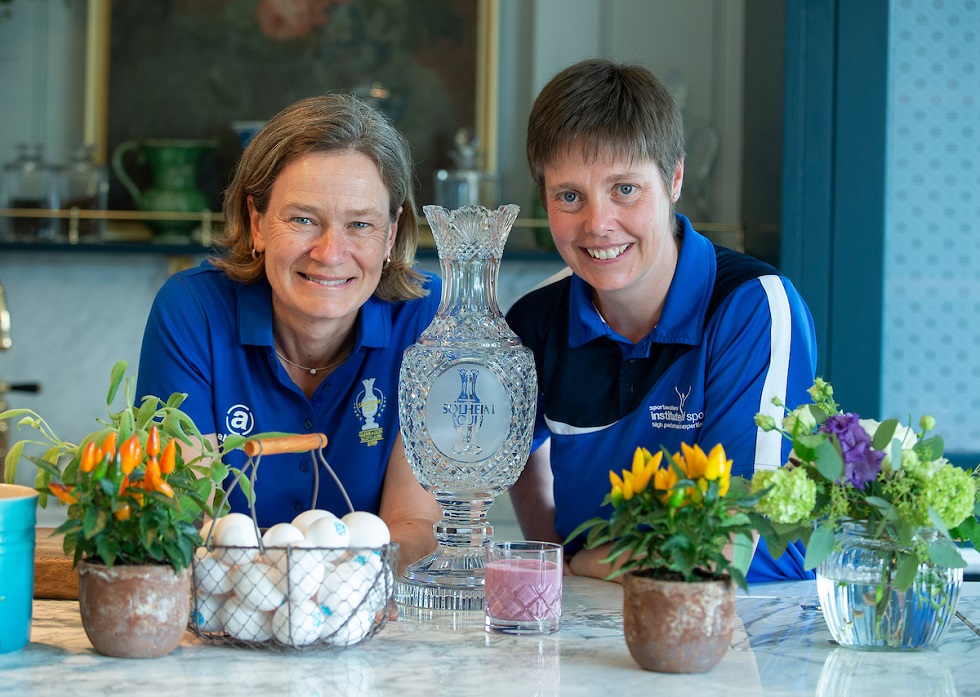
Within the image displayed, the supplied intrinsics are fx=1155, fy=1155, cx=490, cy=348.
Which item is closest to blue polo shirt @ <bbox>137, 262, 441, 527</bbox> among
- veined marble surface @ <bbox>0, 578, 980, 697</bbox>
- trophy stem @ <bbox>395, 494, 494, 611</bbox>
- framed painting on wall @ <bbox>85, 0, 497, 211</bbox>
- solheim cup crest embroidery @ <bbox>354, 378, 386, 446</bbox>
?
solheim cup crest embroidery @ <bbox>354, 378, 386, 446</bbox>

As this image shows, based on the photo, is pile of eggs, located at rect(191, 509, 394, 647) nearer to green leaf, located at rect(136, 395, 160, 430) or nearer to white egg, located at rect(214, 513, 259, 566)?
white egg, located at rect(214, 513, 259, 566)

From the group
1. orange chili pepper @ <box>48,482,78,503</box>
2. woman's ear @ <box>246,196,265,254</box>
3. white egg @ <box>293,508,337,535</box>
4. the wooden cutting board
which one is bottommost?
the wooden cutting board

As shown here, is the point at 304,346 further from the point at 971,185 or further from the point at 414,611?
the point at 971,185

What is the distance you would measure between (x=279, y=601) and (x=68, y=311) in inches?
99.6

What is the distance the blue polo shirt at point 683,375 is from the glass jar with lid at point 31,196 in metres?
2.05

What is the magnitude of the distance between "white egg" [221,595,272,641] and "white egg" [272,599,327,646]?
1 cm

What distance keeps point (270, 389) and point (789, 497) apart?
866mm

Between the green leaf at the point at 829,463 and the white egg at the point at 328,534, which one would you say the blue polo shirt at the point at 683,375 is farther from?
the white egg at the point at 328,534

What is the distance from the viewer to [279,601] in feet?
3.53

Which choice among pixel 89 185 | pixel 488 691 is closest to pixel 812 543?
pixel 488 691

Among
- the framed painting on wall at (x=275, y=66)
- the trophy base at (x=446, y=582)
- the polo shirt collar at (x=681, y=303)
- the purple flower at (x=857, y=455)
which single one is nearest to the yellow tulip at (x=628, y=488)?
the purple flower at (x=857, y=455)

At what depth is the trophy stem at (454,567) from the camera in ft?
4.26

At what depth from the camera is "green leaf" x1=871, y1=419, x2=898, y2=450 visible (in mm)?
1103

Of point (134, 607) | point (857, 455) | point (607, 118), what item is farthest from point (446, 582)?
point (607, 118)
